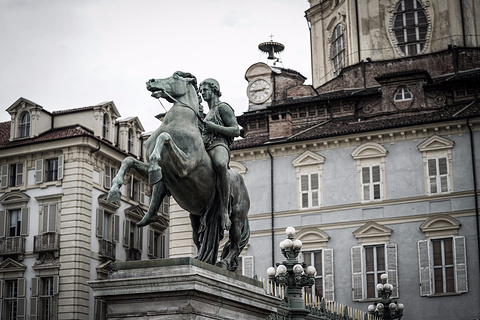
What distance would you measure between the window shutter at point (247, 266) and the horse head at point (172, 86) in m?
28.0

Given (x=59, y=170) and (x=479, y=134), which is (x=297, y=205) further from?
(x=59, y=170)

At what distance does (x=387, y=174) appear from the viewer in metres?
36.6

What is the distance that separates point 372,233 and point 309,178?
4.05m

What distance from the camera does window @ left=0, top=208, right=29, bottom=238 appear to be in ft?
140

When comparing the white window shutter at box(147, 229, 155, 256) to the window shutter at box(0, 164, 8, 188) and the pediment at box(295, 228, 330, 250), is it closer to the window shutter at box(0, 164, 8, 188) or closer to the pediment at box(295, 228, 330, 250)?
the window shutter at box(0, 164, 8, 188)

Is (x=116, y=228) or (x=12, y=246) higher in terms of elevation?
(x=116, y=228)

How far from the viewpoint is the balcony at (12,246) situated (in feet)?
139

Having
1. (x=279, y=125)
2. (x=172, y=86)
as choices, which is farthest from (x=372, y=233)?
(x=172, y=86)

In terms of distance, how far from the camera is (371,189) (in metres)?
36.7

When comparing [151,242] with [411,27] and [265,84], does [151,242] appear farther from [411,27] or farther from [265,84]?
[411,27]

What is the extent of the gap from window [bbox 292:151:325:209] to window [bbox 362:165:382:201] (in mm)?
2082

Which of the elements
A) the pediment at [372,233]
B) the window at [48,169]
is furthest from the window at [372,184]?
the window at [48,169]

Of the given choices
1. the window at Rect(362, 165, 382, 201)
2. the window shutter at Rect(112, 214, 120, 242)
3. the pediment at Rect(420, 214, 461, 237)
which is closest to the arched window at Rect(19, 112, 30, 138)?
A: the window shutter at Rect(112, 214, 120, 242)

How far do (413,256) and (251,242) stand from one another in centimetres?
763
